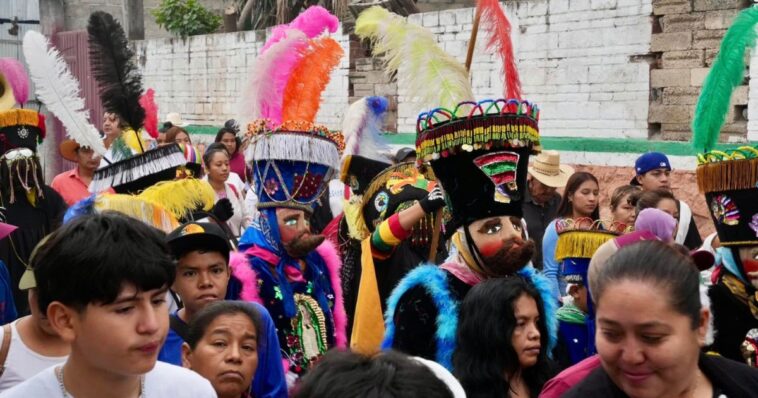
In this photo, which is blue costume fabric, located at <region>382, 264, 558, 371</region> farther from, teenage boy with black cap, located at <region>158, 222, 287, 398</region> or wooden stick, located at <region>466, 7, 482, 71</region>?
wooden stick, located at <region>466, 7, 482, 71</region>

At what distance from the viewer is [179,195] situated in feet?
19.2

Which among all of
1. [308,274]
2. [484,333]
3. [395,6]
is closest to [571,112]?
[395,6]

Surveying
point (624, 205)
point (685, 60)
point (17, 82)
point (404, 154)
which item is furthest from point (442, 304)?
point (685, 60)

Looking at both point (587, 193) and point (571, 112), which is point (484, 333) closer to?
point (587, 193)

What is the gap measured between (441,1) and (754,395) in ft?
56.2

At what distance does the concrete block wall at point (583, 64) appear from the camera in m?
11.3

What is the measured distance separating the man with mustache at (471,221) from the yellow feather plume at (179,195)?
139 cm

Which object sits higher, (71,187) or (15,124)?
(15,124)

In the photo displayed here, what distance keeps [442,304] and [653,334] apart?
2.01 meters

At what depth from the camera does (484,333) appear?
4473 millimetres

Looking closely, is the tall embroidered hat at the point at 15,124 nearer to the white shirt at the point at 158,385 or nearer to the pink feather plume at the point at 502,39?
the pink feather plume at the point at 502,39

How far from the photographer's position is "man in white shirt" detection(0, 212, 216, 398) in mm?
2930

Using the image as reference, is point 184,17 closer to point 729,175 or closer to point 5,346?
point 729,175

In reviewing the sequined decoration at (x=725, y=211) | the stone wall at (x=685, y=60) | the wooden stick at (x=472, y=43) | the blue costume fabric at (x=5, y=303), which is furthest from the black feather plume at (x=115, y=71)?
the stone wall at (x=685, y=60)
